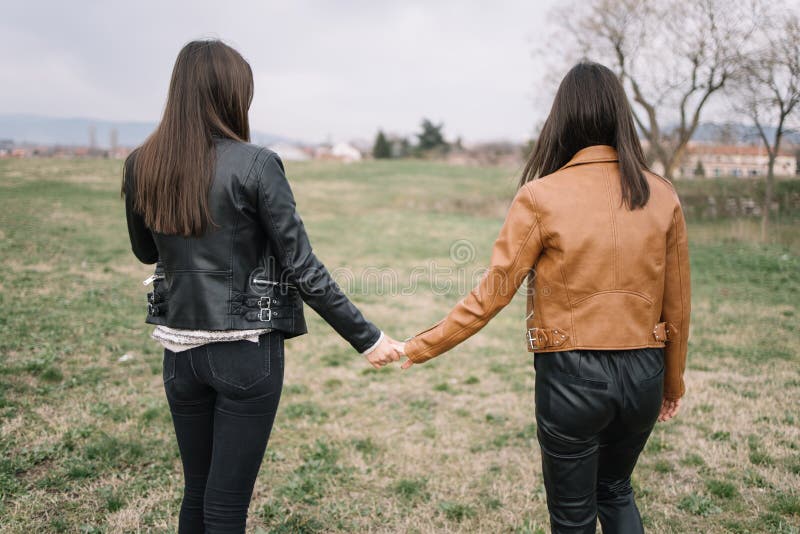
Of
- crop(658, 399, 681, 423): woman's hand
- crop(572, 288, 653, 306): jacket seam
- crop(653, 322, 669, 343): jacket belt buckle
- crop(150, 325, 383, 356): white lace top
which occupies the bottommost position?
crop(658, 399, 681, 423): woman's hand

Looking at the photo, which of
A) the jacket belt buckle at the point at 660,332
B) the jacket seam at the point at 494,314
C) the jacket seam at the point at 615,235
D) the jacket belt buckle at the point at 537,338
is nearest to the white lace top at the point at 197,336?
the jacket seam at the point at 494,314

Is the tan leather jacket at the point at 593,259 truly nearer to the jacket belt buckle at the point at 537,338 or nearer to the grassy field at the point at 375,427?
the jacket belt buckle at the point at 537,338

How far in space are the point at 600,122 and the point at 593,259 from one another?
21.7 inches

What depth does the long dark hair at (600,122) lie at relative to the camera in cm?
204

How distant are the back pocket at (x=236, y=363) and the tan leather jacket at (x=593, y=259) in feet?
3.16

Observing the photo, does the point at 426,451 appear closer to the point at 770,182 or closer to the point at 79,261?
the point at 79,261

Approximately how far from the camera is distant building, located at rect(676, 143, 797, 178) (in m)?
14.2

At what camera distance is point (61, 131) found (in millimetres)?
57094

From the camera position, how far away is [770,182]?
14.4 m

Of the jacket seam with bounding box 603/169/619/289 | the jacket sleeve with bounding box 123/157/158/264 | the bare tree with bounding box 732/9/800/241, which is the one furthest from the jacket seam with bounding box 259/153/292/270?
the bare tree with bounding box 732/9/800/241

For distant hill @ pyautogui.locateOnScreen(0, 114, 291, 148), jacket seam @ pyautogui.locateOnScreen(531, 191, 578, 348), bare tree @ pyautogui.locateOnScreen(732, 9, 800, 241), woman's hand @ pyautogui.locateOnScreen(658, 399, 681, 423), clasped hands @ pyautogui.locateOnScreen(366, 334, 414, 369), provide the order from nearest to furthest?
jacket seam @ pyautogui.locateOnScreen(531, 191, 578, 348), clasped hands @ pyautogui.locateOnScreen(366, 334, 414, 369), woman's hand @ pyautogui.locateOnScreen(658, 399, 681, 423), bare tree @ pyautogui.locateOnScreen(732, 9, 800, 241), distant hill @ pyautogui.locateOnScreen(0, 114, 291, 148)

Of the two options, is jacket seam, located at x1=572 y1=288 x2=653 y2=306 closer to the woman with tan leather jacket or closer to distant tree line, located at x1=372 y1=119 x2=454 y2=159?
the woman with tan leather jacket

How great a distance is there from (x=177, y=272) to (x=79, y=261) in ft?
33.9

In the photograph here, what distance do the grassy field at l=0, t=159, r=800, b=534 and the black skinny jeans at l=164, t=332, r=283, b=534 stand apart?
Result: 4.12ft
